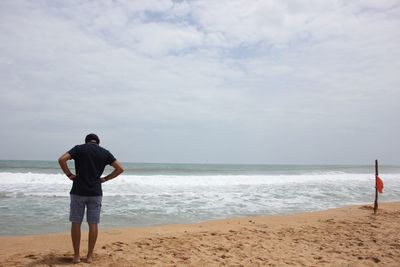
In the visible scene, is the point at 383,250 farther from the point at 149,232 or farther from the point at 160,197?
the point at 160,197

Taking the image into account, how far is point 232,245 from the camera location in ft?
20.6

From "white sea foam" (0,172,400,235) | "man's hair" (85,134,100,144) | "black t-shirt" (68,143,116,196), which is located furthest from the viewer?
"white sea foam" (0,172,400,235)

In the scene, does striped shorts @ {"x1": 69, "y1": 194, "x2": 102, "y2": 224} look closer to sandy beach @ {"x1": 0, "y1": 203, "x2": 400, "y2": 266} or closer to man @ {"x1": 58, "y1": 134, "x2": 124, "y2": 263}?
man @ {"x1": 58, "y1": 134, "x2": 124, "y2": 263}

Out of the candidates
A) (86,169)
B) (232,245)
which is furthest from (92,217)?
(232,245)

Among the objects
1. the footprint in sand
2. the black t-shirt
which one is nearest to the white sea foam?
the footprint in sand

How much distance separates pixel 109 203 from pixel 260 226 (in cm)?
600

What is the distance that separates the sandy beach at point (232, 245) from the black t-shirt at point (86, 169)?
1.06m

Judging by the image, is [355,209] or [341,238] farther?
[355,209]

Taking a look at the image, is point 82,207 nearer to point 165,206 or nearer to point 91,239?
point 91,239

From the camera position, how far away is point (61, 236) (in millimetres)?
7035

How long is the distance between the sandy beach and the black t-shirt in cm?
106

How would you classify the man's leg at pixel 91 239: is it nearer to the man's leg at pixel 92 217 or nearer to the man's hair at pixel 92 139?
the man's leg at pixel 92 217

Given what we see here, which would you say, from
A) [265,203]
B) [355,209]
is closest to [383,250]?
[355,209]

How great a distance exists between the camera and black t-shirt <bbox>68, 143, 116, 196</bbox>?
4875mm
